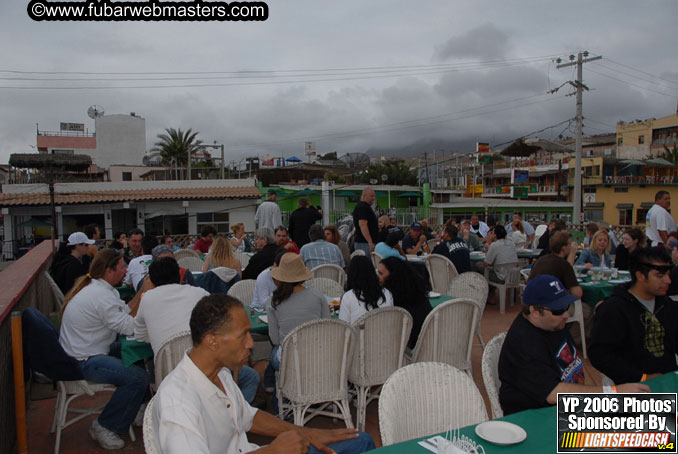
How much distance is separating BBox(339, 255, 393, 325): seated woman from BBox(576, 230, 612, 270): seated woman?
408 centimetres

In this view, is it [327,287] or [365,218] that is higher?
[365,218]

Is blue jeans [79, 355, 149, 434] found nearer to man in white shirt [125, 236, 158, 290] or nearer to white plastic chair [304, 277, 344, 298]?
man in white shirt [125, 236, 158, 290]

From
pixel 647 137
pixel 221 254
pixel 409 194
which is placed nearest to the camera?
pixel 221 254

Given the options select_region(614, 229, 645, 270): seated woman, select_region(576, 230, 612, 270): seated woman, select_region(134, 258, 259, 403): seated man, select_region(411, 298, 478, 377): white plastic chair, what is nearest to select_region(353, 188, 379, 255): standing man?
select_region(576, 230, 612, 270): seated woman

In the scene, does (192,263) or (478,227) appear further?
(478,227)

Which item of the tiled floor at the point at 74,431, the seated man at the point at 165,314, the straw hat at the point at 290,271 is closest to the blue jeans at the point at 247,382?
the seated man at the point at 165,314

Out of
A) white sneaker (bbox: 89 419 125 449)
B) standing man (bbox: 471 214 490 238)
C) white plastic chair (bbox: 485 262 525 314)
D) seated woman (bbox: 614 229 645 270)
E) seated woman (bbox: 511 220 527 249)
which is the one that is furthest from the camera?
standing man (bbox: 471 214 490 238)

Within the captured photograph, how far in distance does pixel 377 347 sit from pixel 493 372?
1.16 metres

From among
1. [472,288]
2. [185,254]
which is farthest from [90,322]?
[185,254]

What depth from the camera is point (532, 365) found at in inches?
92.8

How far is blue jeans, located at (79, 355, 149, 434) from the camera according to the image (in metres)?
3.52

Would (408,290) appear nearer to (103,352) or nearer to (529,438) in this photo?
(529,438)

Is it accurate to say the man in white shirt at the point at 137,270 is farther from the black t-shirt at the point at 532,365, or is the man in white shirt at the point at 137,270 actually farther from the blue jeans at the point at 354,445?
the black t-shirt at the point at 532,365

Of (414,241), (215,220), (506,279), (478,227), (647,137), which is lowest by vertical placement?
(506,279)
